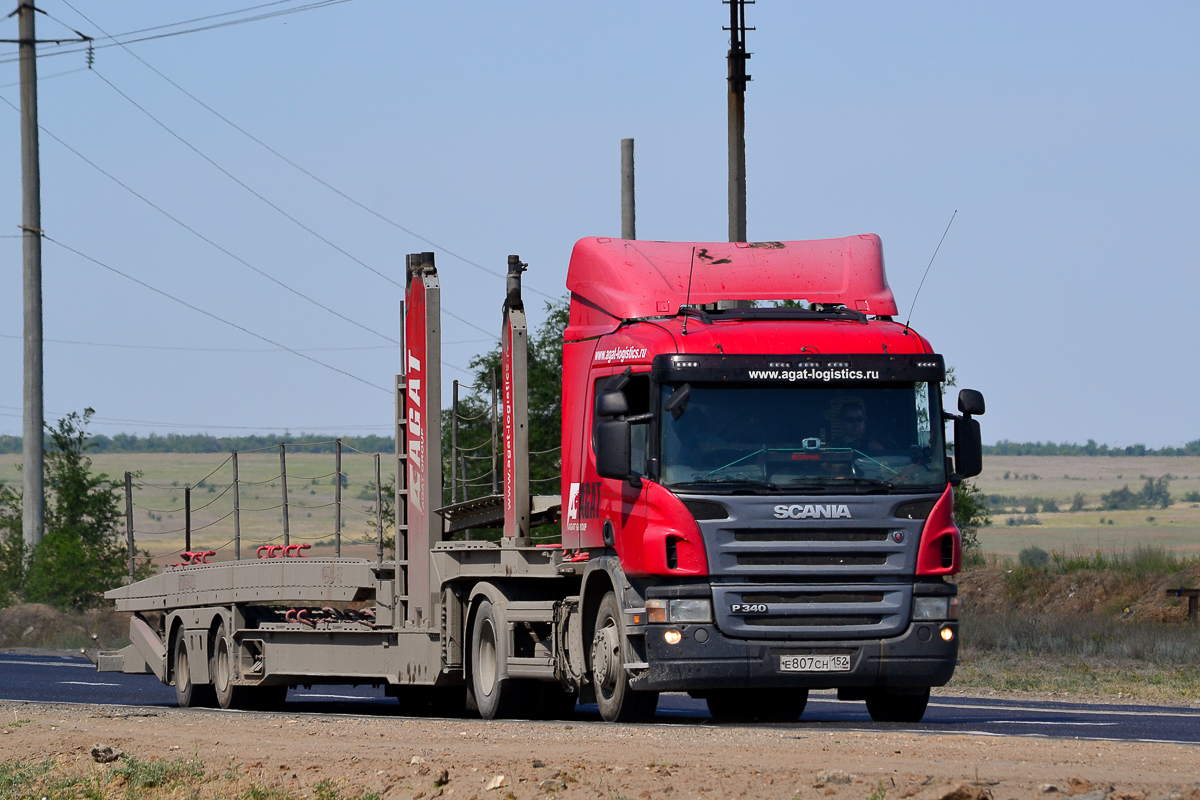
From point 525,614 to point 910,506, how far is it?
3.67 meters

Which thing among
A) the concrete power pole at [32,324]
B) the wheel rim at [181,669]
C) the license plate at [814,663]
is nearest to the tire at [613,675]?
the license plate at [814,663]

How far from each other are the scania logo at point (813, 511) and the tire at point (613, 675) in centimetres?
151

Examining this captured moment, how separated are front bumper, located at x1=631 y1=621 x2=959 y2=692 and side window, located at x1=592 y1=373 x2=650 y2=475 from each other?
122 centimetres

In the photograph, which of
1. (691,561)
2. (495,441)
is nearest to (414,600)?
(495,441)

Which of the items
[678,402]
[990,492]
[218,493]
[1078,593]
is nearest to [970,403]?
[678,402]

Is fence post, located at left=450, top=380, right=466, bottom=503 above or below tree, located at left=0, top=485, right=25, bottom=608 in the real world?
above

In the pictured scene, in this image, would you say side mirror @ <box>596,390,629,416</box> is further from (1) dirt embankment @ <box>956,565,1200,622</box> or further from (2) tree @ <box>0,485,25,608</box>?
(2) tree @ <box>0,485,25,608</box>

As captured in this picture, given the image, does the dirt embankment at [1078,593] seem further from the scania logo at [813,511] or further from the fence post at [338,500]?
the scania logo at [813,511]

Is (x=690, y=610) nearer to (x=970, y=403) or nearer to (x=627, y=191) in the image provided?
(x=970, y=403)

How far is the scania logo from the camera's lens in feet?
41.0

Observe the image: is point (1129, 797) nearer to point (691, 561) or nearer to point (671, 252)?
point (691, 561)

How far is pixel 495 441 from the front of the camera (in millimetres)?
16188

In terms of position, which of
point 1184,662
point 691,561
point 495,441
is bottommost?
point 1184,662

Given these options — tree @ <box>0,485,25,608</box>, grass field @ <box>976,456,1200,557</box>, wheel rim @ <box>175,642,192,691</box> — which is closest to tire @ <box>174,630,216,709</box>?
wheel rim @ <box>175,642,192,691</box>
